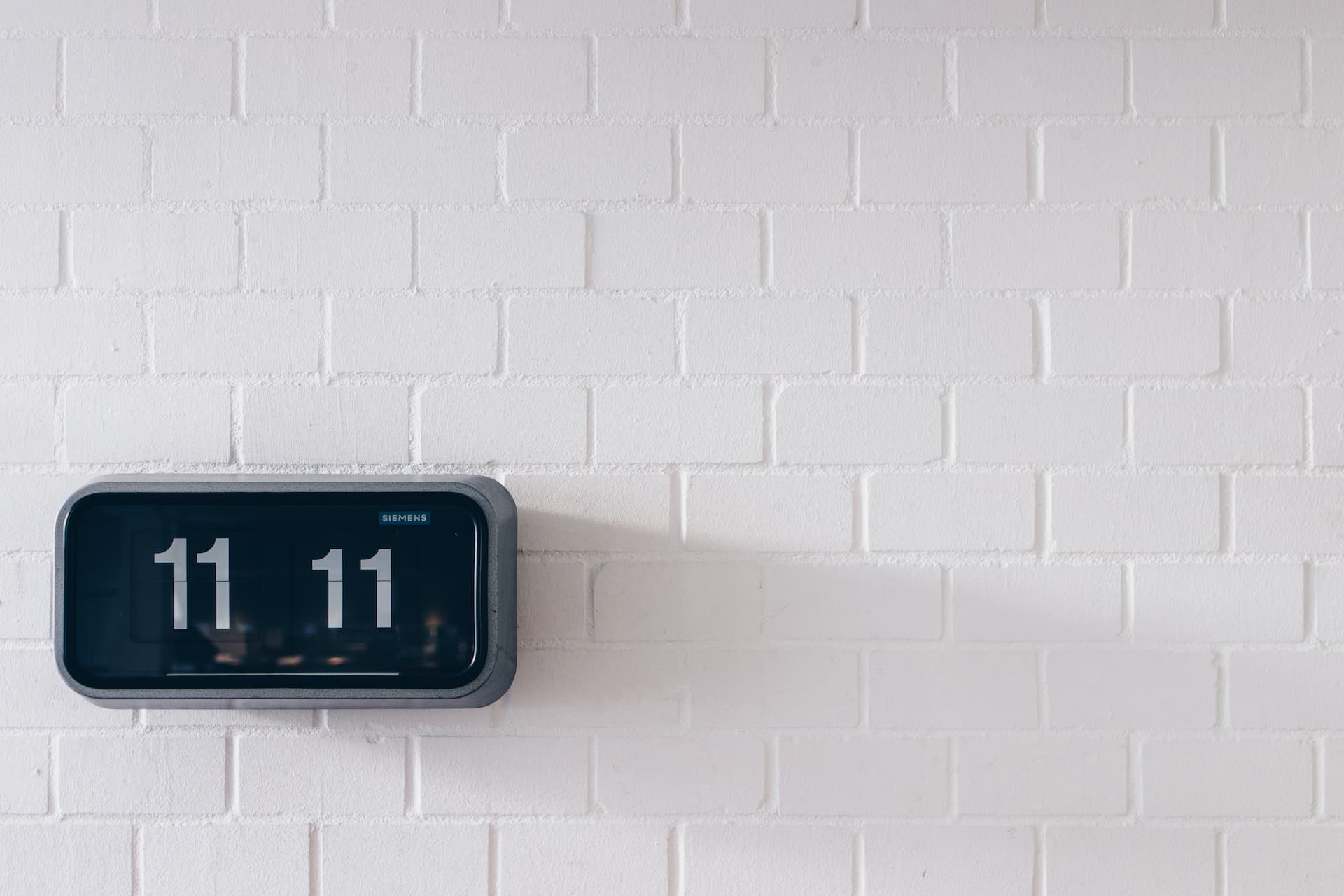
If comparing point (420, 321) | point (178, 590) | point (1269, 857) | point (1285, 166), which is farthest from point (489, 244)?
point (1269, 857)

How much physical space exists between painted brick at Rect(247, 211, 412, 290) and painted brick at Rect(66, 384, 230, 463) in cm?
16

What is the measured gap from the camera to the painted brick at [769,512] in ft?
3.98

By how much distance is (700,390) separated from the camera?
47.7 inches

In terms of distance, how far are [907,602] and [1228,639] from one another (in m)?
0.38

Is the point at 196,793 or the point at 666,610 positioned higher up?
the point at 666,610

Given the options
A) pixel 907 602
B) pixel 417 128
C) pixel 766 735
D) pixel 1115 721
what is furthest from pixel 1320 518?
pixel 417 128

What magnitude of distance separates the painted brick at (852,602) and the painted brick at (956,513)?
0.04 meters

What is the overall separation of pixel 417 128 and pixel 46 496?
621mm

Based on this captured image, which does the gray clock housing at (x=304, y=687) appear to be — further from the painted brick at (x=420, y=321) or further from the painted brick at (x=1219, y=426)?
the painted brick at (x=1219, y=426)

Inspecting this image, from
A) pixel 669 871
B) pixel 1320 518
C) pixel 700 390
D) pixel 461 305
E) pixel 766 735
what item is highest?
pixel 461 305

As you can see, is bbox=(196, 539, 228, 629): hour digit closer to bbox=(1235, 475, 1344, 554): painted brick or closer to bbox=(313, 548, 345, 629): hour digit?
bbox=(313, 548, 345, 629): hour digit

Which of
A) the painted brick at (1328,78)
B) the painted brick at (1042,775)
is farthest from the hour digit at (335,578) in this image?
the painted brick at (1328,78)

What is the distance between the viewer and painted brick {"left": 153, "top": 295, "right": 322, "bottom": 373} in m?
1.21

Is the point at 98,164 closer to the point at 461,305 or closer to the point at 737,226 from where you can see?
the point at 461,305
